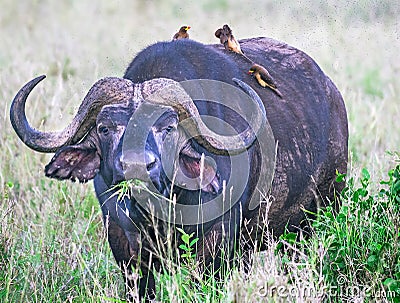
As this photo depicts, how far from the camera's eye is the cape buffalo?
4.71m

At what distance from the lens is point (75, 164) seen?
4.99 m

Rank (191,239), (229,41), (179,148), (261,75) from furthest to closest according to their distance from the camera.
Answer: (229,41) → (261,75) → (191,239) → (179,148)

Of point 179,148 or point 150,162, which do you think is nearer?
point 150,162

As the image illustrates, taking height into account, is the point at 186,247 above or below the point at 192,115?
below

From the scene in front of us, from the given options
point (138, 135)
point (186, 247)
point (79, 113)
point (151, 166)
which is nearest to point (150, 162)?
point (151, 166)

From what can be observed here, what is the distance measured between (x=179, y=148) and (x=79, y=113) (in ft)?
2.12

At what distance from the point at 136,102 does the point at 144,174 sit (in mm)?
600

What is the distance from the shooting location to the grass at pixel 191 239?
467cm

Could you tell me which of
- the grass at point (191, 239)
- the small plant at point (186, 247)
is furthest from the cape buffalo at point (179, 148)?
the grass at point (191, 239)

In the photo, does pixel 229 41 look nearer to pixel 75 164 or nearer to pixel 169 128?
pixel 169 128

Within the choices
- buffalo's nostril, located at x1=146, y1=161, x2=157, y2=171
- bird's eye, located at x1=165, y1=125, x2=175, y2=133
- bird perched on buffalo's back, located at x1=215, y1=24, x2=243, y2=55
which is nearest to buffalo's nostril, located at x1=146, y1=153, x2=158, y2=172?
buffalo's nostril, located at x1=146, y1=161, x2=157, y2=171

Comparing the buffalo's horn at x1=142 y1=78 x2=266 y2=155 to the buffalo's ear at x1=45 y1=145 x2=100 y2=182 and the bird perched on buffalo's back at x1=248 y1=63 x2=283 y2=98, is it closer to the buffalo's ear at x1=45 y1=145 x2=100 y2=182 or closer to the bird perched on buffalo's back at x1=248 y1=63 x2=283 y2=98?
the buffalo's ear at x1=45 y1=145 x2=100 y2=182

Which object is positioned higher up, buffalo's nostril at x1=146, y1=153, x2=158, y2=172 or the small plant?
buffalo's nostril at x1=146, y1=153, x2=158, y2=172

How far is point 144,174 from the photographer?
4359 mm
